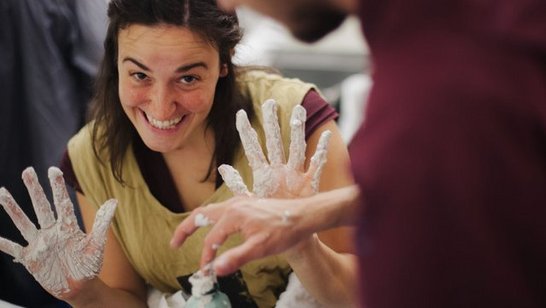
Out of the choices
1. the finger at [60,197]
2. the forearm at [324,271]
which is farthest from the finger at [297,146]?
the finger at [60,197]

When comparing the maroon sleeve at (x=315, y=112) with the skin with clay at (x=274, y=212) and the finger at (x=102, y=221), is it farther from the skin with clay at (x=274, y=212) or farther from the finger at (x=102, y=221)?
the finger at (x=102, y=221)

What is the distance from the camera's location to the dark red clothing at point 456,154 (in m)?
0.73

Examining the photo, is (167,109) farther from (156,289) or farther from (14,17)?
(14,17)

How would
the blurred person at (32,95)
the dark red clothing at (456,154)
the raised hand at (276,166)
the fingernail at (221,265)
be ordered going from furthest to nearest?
the blurred person at (32,95)
the raised hand at (276,166)
the fingernail at (221,265)
the dark red clothing at (456,154)

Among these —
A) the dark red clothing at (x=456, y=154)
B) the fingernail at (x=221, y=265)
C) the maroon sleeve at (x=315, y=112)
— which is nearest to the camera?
the dark red clothing at (x=456, y=154)

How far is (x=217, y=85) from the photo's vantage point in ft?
4.74

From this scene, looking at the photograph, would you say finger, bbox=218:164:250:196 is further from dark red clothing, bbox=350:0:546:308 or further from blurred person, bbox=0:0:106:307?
blurred person, bbox=0:0:106:307

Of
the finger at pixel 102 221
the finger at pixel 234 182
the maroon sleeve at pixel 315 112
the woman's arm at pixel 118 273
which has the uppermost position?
the maroon sleeve at pixel 315 112

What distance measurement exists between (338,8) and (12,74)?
1037mm

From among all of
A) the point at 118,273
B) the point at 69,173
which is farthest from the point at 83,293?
the point at 69,173

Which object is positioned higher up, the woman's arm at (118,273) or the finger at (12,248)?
the finger at (12,248)

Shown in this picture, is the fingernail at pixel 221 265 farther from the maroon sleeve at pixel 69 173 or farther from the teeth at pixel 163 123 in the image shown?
the maroon sleeve at pixel 69 173

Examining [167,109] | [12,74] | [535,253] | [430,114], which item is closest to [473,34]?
[430,114]

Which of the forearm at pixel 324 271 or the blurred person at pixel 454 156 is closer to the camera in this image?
the blurred person at pixel 454 156
